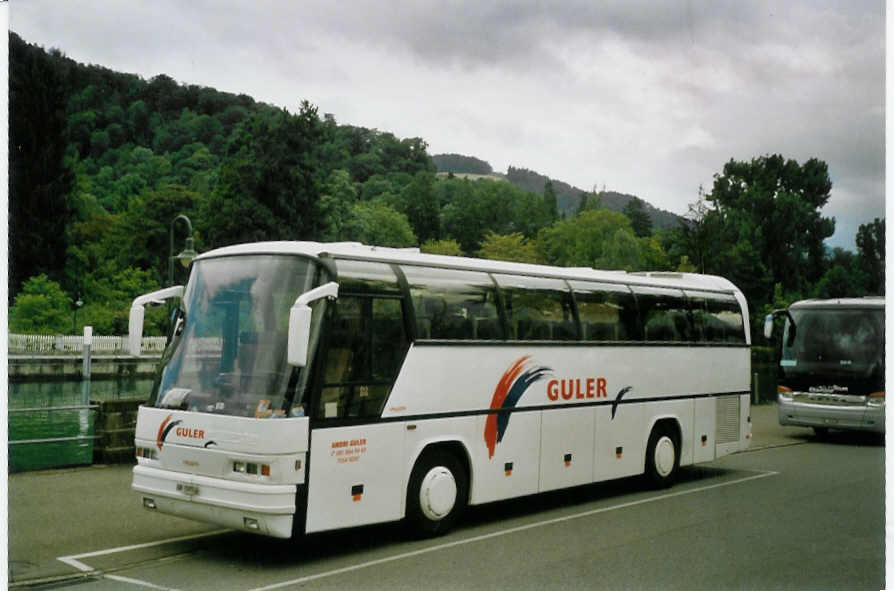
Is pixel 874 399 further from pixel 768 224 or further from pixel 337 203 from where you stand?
pixel 337 203

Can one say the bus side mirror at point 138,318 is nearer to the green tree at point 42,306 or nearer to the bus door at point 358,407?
the bus door at point 358,407

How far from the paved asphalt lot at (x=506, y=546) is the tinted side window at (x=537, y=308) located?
217 centimetres

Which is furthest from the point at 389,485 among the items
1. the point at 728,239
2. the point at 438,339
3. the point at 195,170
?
the point at 195,170

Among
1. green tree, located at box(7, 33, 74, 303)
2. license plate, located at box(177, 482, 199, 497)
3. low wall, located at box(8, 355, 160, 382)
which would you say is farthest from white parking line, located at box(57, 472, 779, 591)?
low wall, located at box(8, 355, 160, 382)

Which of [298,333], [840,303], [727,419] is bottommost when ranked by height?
[727,419]

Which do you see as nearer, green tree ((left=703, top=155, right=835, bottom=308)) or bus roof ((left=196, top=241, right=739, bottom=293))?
bus roof ((left=196, top=241, right=739, bottom=293))

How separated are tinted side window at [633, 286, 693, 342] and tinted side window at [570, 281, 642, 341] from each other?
214mm

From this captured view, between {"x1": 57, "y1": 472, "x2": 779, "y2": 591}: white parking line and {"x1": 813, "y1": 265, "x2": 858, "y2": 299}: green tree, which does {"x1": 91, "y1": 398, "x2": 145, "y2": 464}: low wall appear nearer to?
{"x1": 57, "y1": 472, "x2": 779, "y2": 591}: white parking line

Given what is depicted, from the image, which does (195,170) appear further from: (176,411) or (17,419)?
(176,411)

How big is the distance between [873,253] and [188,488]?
7902 mm

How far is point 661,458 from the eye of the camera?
1341cm

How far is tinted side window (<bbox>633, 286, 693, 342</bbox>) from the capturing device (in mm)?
13070

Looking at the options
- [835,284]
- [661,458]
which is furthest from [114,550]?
[835,284]

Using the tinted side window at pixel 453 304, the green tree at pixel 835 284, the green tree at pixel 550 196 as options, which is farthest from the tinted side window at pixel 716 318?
the tinted side window at pixel 453 304
